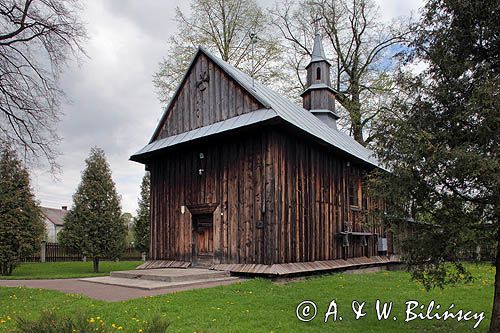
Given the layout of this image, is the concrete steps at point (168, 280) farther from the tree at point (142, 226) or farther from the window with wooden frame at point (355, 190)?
the tree at point (142, 226)

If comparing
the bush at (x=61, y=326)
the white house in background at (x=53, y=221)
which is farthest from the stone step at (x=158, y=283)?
the white house in background at (x=53, y=221)

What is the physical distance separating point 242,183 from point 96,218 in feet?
35.4

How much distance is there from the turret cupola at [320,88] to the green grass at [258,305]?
1211 cm

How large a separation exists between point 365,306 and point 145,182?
23405 millimetres

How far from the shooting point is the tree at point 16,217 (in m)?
19.5

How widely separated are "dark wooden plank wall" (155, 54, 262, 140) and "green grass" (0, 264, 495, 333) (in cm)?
527

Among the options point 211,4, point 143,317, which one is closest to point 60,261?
point 211,4

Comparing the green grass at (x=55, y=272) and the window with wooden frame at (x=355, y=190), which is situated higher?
the window with wooden frame at (x=355, y=190)

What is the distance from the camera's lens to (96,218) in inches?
827

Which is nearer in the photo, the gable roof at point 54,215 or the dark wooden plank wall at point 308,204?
the dark wooden plank wall at point 308,204

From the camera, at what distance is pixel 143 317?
23.2ft

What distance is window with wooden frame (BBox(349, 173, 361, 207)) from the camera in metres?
16.9

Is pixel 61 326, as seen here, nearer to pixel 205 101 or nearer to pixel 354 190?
pixel 205 101

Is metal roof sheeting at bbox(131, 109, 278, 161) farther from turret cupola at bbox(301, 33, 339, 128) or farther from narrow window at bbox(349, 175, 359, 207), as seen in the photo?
turret cupola at bbox(301, 33, 339, 128)
